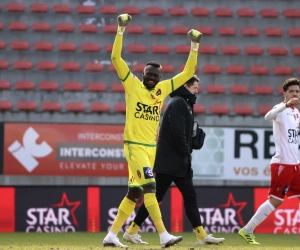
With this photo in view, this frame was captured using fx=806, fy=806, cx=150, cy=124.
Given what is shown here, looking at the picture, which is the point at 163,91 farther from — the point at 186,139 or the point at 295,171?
the point at 295,171

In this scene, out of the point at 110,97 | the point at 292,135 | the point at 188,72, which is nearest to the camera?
the point at 188,72

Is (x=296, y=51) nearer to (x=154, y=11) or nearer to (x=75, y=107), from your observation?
(x=154, y=11)

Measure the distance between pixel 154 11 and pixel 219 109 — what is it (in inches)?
109

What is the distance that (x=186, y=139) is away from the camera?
28.2 ft

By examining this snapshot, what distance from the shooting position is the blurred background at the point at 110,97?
12672 millimetres

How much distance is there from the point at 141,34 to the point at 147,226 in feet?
19.0

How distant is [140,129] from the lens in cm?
775

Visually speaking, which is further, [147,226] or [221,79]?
[221,79]

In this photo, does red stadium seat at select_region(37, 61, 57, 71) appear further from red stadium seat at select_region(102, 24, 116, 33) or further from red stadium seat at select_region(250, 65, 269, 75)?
red stadium seat at select_region(250, 65, 269, 75)

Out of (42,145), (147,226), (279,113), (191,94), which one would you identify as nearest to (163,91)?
(191,94)

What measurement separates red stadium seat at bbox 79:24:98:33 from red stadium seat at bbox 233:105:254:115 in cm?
338

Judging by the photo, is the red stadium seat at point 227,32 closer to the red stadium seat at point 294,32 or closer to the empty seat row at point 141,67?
the empty seat row at point 141,67

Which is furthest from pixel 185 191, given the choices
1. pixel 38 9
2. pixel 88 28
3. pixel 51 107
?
pixel 38 9

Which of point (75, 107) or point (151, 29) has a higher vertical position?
point (151, 29)
